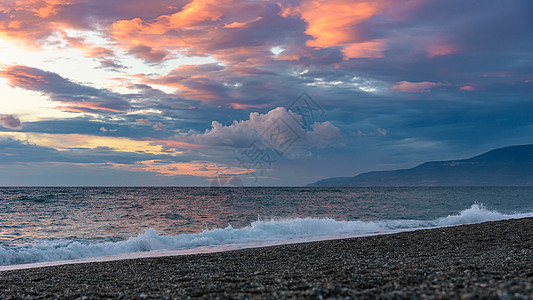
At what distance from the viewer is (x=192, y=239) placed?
2597 centimetres

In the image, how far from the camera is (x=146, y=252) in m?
22.4

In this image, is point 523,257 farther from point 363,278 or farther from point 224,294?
point 224,294

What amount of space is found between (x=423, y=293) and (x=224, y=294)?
4.38 metres

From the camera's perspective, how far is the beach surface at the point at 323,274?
8.16 meters

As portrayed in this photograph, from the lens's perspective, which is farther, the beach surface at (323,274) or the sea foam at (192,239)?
the sea foam at (192,239)

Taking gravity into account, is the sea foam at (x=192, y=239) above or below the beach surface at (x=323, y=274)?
below

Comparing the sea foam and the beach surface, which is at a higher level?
the beach surface

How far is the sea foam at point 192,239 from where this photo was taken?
20.8 meters

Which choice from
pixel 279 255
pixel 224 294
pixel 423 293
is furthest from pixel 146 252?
pixel 423 293

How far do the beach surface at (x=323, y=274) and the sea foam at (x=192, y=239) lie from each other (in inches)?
231

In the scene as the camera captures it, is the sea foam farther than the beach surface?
Yes

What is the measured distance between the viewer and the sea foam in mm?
20844

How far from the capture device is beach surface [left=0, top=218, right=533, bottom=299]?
8156 millimetres

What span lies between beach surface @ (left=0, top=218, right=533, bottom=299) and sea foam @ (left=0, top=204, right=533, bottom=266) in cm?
587
